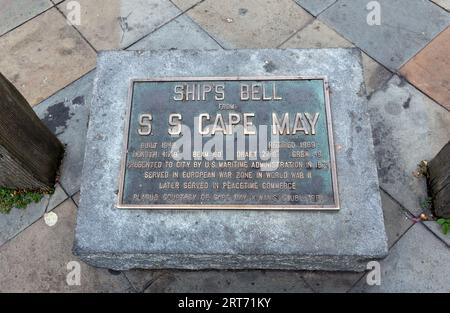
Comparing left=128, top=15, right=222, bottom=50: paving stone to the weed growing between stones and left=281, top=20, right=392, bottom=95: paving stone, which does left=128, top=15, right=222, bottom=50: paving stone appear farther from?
the weed growing between stones

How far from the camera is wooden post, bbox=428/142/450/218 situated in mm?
3244

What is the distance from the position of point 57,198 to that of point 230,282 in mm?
1708

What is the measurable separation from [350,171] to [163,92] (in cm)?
163

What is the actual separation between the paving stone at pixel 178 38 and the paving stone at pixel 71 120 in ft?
2.31

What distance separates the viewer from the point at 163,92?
339 cm

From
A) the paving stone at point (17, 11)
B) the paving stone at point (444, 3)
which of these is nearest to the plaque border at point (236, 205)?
the paving stone at point (17, 11)

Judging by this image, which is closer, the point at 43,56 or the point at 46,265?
the point at 46,265

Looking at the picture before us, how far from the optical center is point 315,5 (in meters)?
4.65

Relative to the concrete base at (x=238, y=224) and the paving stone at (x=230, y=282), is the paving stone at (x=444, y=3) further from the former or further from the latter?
the paving stone at (x=230, y=282)

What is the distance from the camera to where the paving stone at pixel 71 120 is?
372cm

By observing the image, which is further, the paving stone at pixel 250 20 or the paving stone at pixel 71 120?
the paving stone at pixel 250 20

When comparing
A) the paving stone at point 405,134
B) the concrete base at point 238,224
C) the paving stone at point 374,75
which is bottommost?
the concrete base at point 238,224

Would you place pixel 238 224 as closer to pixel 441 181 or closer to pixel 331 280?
pixel 331 280

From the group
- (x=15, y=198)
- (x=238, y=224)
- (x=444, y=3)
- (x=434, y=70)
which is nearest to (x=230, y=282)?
(x=238, y=224)
